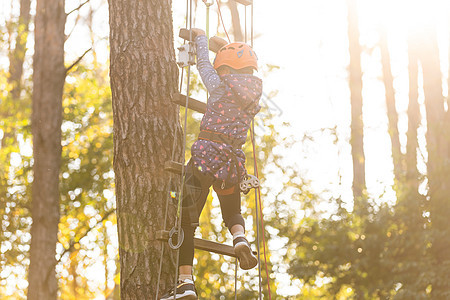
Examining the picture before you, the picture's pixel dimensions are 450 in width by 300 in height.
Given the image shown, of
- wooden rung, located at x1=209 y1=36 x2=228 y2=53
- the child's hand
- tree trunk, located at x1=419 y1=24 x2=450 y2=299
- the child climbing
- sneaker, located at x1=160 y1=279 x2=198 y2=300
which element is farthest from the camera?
tree trunk, located at x1=419 y1=24 x2=450 y2=299

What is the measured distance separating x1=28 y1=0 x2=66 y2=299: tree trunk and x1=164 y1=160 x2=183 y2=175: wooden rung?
5.44m

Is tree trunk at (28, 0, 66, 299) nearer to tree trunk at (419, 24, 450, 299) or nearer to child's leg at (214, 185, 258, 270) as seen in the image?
child's leg at (214, 185, 258, 270)

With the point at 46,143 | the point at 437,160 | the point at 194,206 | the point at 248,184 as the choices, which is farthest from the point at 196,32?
the point at 437,160

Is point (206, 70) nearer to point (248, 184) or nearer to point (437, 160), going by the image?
point (248, 184)

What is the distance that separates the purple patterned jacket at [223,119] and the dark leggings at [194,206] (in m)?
0.10

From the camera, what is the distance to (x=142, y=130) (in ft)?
17.5

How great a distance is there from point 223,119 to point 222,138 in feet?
0.49

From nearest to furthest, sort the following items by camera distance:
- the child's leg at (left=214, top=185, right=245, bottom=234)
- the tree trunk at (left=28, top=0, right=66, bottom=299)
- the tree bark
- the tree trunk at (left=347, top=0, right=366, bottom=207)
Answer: the child's leg at (left=214, top=185, right=245, bottom=234) → the tree trunk at (left=28, top=0, right=66, bottom=299) → the tree bark → the tree trunk at (left=347, top=0, right=366, bottom=207)

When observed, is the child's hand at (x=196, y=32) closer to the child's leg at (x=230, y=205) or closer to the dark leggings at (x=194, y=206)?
the dark leggings at (x=194, y=206)

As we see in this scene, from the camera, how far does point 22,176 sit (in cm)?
1377

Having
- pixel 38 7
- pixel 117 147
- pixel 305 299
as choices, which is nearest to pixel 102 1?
pixel 38 7

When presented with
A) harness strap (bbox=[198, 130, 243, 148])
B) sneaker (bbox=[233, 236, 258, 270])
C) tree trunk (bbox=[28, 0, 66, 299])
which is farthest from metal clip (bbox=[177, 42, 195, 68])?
tree trunk (bbox=[28, 0, 66, 299])

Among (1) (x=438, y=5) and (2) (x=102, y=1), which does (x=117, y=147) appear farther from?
(2) (x=102, y=1)

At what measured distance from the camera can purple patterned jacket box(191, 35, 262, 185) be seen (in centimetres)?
503
